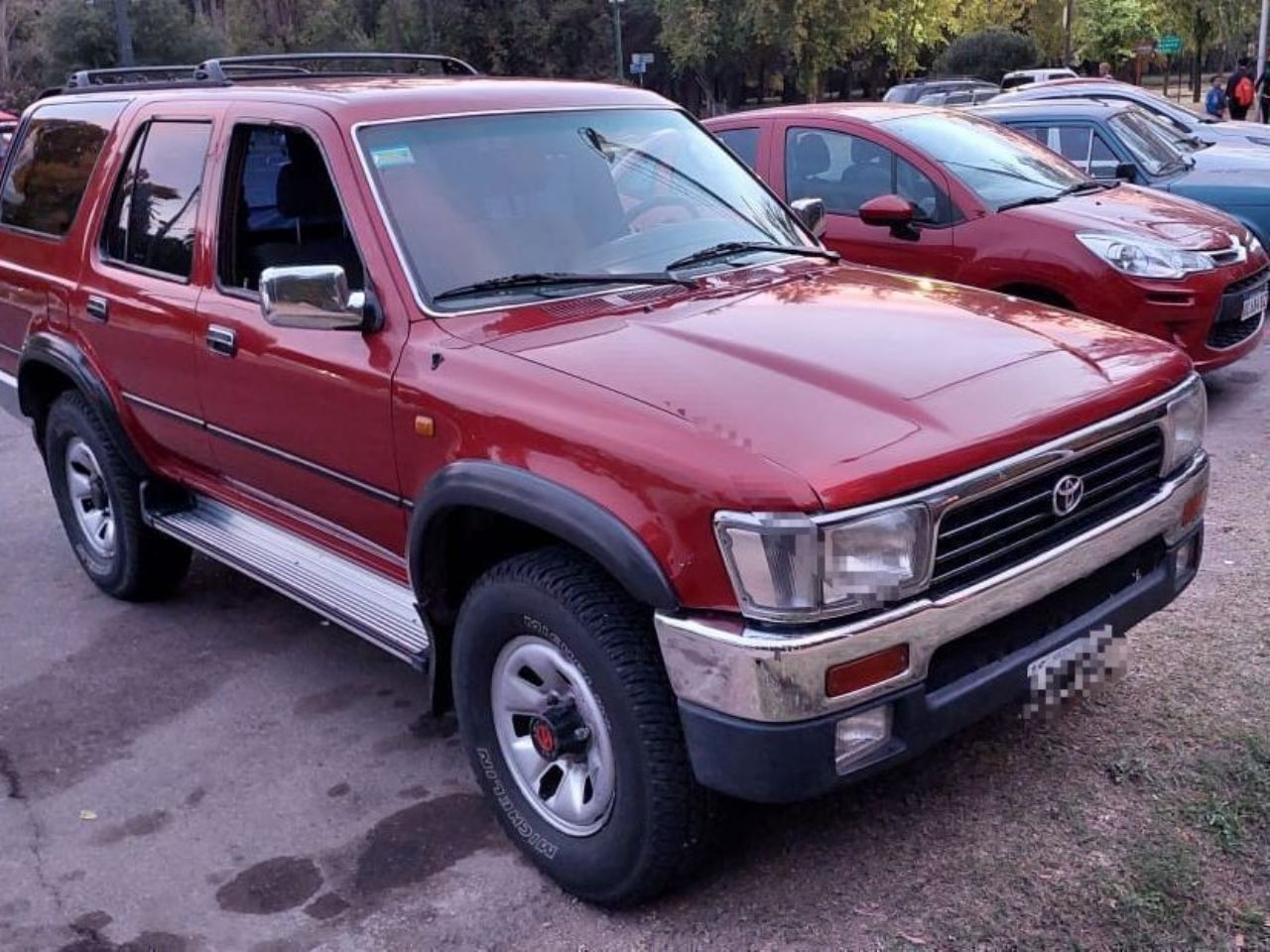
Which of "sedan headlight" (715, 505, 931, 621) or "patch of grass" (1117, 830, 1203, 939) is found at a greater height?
"sedan headlight" (715, 505, 931, 621)

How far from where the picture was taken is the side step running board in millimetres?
3889

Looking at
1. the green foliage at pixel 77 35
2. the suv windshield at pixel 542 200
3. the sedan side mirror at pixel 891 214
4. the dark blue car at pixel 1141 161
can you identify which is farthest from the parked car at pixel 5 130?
the green foliage at pixel 77 35

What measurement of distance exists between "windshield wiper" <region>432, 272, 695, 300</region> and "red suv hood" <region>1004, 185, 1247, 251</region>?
4.01 m

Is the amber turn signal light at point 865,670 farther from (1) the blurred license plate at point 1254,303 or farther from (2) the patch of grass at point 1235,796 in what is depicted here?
(1) the blurred license plate at point 1254,303

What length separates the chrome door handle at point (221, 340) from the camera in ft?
14.1

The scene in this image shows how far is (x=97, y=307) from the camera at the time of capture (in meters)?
5.08

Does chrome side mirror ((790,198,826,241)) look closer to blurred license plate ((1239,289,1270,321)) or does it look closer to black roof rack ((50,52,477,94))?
black roof rack ((50,52,477,94))

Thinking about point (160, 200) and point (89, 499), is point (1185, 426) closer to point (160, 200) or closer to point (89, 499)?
point (160, 200)

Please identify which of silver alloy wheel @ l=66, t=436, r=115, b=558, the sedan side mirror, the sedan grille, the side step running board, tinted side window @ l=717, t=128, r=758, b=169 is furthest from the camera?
tinted side window @ l=717, t=128, r=758, b=169

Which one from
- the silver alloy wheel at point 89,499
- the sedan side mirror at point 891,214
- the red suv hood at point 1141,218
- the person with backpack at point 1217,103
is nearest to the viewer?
the silver alloy wheel at point 89,499

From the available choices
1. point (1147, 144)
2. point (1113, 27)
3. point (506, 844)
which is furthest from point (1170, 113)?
point (1113, 27)

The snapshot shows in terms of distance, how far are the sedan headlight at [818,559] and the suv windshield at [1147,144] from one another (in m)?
8.12

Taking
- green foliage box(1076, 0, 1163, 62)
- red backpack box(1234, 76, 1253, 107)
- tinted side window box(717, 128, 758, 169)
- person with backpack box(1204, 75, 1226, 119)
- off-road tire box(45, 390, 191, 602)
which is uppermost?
green foliage box(1076, 0, 1163, 62)

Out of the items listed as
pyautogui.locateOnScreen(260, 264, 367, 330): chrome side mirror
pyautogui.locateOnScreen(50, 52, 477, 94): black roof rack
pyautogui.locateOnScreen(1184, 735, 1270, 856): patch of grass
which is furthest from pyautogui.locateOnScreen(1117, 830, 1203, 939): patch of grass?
pyautogui.locateOnScreen(50, 52, 477, 94): black roof rack
